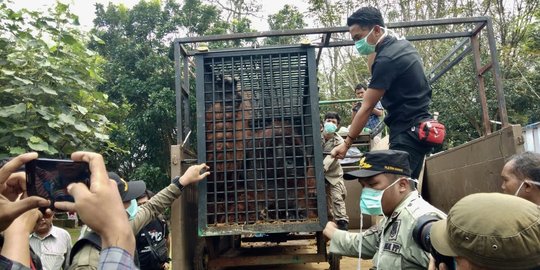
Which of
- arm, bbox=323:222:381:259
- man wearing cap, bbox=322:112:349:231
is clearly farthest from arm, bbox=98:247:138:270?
man wearing cap, bbox=322:112:349:231

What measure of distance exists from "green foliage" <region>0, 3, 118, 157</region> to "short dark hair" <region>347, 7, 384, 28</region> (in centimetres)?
363

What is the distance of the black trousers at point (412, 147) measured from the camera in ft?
10.5

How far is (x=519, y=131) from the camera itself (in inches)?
116

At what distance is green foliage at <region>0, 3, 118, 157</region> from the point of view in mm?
5125

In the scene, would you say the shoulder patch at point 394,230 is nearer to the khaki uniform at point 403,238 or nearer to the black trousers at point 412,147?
the khaki uniform at point 403,238

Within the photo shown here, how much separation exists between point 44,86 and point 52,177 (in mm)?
4514

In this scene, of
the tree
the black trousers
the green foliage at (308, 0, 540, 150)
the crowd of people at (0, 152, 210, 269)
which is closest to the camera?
the crowd of people at (0, 152, 210, 269)

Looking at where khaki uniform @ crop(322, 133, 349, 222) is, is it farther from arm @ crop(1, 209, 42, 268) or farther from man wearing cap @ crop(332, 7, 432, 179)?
arm @ crop(1, 209, 42, 268)

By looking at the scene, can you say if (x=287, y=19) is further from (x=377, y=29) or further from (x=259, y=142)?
(x=377, y=29)

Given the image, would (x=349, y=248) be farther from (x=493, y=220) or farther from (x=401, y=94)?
(x=493, y=220)

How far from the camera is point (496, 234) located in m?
1.23

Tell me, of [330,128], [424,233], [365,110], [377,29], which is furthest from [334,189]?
[424,233]

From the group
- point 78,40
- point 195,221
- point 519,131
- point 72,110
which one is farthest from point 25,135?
point 519,131

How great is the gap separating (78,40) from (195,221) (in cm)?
300
